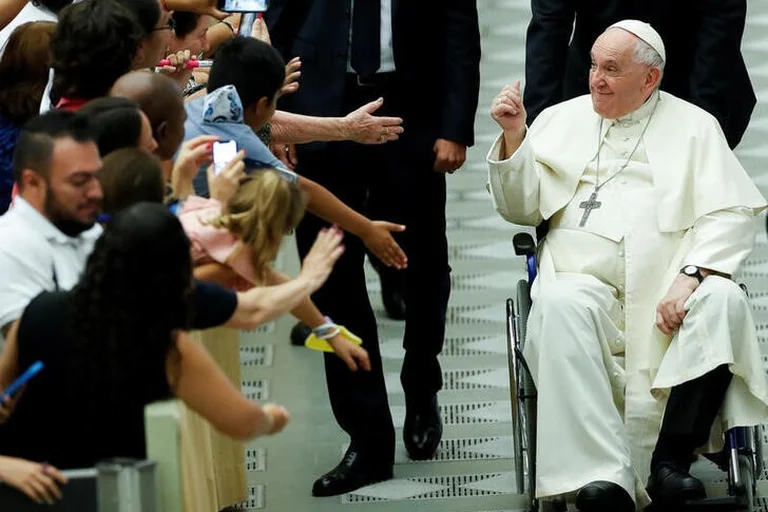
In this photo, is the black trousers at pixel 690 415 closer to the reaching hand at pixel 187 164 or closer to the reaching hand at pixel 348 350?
the reaching hand at pixel 348 350

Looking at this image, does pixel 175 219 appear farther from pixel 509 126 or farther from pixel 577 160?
pixel 577 160

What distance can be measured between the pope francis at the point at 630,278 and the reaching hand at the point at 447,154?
238 mm

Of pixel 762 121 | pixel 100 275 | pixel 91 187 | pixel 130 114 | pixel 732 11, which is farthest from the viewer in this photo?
pixel 762 121

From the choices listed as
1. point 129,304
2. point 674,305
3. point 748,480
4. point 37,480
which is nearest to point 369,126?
point 674,305

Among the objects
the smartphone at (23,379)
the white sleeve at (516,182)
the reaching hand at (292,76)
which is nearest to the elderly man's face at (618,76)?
the white sleeve at (516,182)

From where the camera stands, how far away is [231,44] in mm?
4801

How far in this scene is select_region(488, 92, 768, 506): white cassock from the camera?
5078mm

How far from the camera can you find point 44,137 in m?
3.81

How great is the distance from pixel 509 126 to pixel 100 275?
2219 mm

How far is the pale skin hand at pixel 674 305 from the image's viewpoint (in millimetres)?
5176

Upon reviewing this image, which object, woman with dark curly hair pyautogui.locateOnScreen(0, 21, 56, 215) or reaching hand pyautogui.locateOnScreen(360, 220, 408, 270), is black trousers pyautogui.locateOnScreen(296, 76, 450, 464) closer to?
reaching hand pyautogui.locateOnScreen(360, 220, 408, 270)

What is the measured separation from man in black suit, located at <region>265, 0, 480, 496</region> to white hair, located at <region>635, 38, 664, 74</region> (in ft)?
1.82

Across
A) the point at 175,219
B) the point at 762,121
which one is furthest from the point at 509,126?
the point at 762,121

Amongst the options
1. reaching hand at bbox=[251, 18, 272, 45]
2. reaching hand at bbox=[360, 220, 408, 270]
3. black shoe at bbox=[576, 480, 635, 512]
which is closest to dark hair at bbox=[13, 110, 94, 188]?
reaching hand at bbox=[360, 220, 408, 270]
